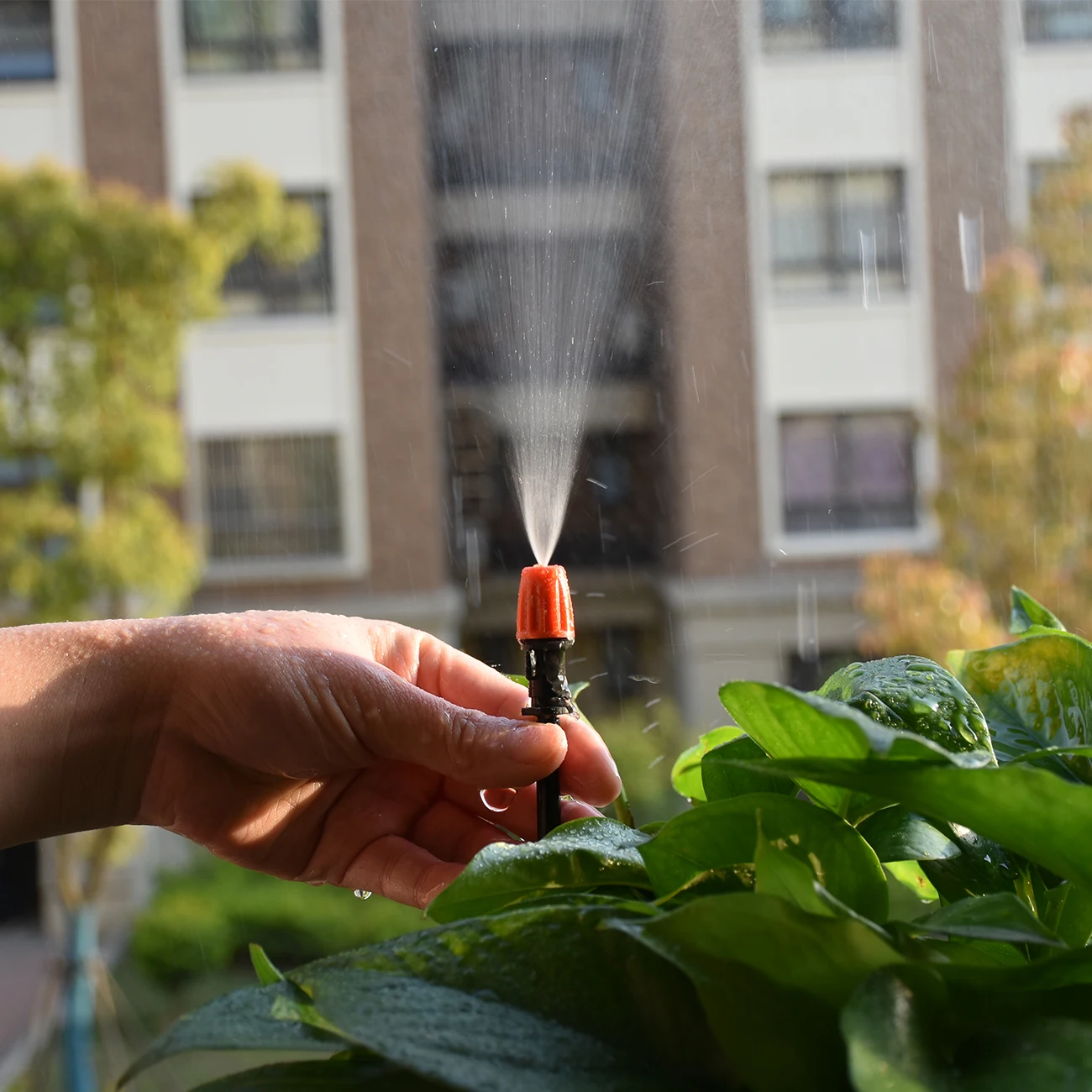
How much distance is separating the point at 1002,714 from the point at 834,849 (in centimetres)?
8

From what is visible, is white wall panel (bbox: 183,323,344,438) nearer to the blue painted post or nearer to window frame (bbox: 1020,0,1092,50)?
the blue painted post

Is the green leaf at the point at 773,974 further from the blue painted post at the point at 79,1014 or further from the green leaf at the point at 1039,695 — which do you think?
the blue painted post at the point at 79,1014

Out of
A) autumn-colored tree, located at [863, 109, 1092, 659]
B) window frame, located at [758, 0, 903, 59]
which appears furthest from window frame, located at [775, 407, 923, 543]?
window frame, located at [758, 0, 903, 59]

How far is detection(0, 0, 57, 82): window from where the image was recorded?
12.6 ft

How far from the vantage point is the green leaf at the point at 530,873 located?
16 centimetres

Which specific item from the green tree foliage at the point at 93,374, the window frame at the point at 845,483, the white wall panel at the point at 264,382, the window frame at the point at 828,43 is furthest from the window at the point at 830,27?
the green tree foliage at the point at 93,374

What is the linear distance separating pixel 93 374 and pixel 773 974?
11.3ft

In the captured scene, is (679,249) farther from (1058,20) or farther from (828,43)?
(1058,20)

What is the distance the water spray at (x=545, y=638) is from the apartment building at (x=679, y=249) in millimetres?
3605

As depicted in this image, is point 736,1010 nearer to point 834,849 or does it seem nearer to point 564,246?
point 834,849

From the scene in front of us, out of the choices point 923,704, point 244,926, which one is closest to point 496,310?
point 244,926

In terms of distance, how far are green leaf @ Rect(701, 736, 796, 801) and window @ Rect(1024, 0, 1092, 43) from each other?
4237 mm

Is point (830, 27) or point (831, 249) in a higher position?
point (830, 27)

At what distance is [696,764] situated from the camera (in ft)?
0.77
